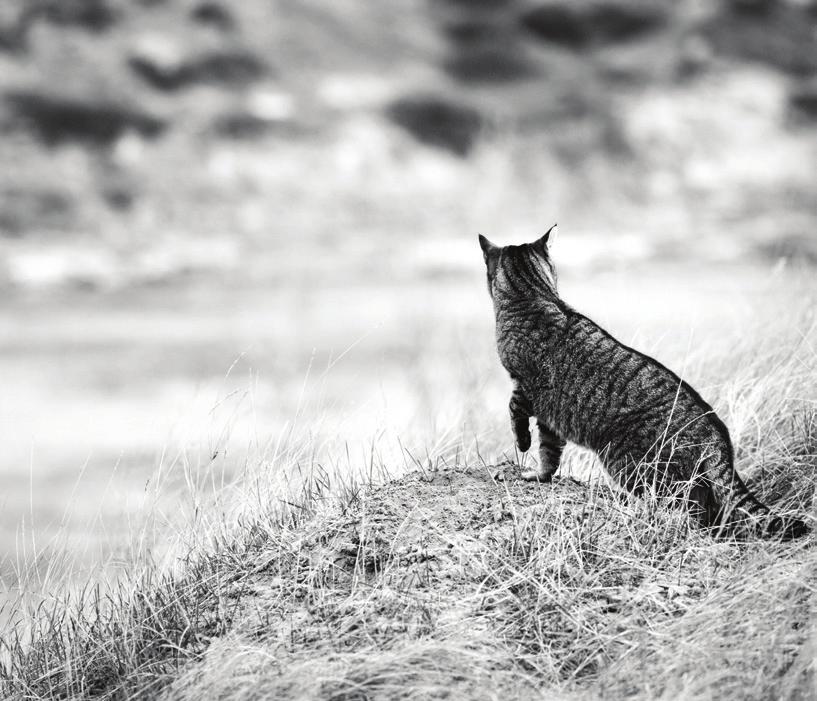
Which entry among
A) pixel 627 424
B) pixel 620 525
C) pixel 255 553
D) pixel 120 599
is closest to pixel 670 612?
pixel 620 525

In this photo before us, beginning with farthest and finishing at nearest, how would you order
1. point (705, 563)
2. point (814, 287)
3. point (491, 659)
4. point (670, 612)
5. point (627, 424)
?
1. point (814, 287)
2. point (627, 424)
3. point (705, 563)
4. point (670, 612)
5. point (491, 659)

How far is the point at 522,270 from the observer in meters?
5.34

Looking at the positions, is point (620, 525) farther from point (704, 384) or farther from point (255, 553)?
point (704, 384)

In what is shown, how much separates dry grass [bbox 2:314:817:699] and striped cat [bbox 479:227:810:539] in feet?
0.57

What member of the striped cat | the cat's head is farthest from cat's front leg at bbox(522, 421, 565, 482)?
the cat's head

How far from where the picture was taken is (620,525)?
403cm

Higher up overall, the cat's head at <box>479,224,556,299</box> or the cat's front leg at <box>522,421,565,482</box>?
the cat's head at <box>479,224,556,299</box>

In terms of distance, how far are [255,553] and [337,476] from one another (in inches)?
30.6

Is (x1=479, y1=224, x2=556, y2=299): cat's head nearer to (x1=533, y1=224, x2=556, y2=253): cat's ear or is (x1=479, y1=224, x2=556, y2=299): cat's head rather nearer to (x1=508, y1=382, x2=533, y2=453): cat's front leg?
(x1=533, y1=224, x2=556, y2=253): cat's ear

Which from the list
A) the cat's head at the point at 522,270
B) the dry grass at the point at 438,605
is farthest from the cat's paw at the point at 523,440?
the cat's head at the point at 522,270

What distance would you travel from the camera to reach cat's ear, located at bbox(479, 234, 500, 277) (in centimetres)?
555

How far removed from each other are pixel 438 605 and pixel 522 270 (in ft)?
8.40

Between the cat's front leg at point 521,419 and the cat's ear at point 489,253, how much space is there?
1.08 meters

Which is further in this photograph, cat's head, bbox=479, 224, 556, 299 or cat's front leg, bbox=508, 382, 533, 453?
cat's head, bbox=479, 224, 556, 299
